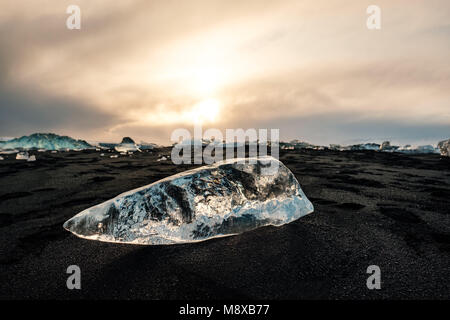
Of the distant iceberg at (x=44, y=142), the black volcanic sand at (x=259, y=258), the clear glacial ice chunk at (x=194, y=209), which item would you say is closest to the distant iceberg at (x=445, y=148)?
the black volcanic sand at (x=259, y=258)

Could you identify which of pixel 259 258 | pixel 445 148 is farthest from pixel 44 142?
pixel 445 148

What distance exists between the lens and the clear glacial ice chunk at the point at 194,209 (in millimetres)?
A: 2127

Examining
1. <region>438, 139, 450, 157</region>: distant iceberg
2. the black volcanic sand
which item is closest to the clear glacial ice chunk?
the black volcanic sand

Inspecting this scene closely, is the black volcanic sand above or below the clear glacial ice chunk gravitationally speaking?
below

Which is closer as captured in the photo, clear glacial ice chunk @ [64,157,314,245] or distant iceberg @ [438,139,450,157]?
clear glacial ice chunk @ [64,157,314,245]

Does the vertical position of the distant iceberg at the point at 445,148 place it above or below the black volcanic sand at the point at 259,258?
above

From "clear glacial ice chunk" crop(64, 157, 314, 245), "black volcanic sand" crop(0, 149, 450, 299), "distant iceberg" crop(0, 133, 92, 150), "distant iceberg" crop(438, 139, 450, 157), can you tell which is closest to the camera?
"black volcanic sand" crop(0, 149, 450, 299)

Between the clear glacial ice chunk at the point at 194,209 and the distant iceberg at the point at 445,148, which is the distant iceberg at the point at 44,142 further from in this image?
the distant iceberg at the point at 445,148

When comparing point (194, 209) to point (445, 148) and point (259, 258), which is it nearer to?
point (259, 258)

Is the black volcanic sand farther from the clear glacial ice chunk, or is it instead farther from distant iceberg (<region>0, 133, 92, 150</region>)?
distant iceberg (<region>0, 133, 92, 150</region>)

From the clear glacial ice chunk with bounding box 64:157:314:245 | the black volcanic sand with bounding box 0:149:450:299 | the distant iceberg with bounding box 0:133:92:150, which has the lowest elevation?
the black volcanic sand with bounding box 0:149:450:299

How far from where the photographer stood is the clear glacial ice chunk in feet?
6.98

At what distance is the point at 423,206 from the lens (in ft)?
9.84

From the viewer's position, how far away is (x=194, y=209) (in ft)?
7.48
